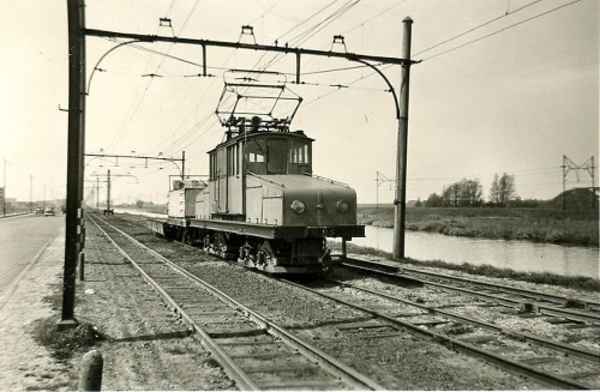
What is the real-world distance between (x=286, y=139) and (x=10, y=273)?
27.1 feet

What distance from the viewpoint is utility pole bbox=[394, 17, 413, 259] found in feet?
53.2

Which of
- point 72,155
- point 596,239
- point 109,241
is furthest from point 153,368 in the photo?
point 596,239

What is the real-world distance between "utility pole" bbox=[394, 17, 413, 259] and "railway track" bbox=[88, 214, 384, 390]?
7909 millimetres

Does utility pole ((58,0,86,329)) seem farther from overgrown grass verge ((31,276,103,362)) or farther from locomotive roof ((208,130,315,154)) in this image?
locomotive roof ((208,130,315,154))

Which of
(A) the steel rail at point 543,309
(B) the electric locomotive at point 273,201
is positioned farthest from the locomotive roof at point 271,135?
(A) the steel rail at point 543,309

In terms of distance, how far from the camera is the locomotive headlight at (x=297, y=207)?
1124 cm

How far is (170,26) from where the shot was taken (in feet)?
40.5

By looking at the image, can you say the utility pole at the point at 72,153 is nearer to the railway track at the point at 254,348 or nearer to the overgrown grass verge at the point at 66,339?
the overgrown grass verge at the point at 66,339

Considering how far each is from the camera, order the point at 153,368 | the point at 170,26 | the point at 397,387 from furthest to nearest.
A: 1. the point at 170,26
2. the point at 153,368
3. the point at 397,387

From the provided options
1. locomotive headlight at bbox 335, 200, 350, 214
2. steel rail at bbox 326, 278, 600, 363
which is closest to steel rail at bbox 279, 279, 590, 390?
steel rail at bbox 326, 278, 600, 363

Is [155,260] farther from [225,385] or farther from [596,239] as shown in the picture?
[596,239]

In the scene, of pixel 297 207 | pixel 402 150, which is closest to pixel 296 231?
pixel 297 207

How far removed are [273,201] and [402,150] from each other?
6271 mm

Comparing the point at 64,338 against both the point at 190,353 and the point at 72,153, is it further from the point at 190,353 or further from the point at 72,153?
the point at 72,153
